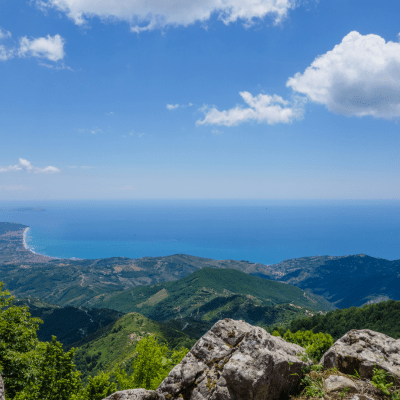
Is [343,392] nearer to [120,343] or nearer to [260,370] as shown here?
[260,370]

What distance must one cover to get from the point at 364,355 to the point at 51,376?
20.6 meters

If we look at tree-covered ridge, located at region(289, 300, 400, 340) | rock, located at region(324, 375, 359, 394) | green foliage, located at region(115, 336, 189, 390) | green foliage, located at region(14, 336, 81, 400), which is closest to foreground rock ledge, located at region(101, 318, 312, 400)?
rock, located at region(324, 375, 359, 394)

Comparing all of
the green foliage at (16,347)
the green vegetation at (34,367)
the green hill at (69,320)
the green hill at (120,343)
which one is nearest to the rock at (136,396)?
the green vegetation at (34,367)

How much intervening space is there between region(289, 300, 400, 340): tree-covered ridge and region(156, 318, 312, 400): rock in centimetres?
10022

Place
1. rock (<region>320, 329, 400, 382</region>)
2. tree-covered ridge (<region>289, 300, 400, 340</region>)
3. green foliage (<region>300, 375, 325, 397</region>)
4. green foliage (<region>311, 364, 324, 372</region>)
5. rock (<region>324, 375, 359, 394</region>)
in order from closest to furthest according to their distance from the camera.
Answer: rock (<region>324, 375, 359, 394</region>), green foliage (<region>300, 375, 325, 397</region>), rock (<region>320, 329, 400, 382</region>), green foliage (<region>311, 364, 324, 372</region>), tree-covered ridge (<region>289, 300, 400, 340</region>)

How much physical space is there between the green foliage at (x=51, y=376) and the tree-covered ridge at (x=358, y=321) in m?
97.2

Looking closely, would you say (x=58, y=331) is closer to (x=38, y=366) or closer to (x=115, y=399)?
(x=38, y=366)

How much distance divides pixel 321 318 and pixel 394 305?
98.9 ft

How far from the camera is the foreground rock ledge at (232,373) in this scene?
7348 millimetres

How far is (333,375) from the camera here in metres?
8.09

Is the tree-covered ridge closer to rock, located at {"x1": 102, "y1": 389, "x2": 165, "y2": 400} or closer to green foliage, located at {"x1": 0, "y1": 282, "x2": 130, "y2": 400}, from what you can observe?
green foliage, located at {"x1": 0, "y1": 282, "x2": 130, "y2": 400}

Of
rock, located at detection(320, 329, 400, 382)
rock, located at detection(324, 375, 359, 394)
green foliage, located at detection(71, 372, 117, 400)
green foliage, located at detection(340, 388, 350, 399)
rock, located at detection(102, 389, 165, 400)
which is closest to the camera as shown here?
green foliage, located at detection(340, 388, 350, 399)

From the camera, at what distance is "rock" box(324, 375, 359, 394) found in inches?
288

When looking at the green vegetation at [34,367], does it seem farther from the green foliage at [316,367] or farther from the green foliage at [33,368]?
the green foliage at [316,367]
